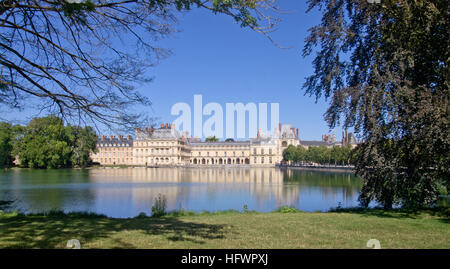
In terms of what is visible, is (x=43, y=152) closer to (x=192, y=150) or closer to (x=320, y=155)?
(x=320, y=155)

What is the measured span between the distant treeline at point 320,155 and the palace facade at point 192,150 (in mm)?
7793

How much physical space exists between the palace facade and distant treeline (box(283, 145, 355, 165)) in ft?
25.6

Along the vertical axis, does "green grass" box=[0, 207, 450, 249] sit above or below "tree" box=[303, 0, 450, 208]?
below

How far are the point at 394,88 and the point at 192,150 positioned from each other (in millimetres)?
90020

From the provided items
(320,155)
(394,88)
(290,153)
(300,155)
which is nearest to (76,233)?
(394,88)

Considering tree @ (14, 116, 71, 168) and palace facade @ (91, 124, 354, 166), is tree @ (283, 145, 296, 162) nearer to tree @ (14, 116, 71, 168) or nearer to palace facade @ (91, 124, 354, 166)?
palace facade @ (91, 124, 354, 166)

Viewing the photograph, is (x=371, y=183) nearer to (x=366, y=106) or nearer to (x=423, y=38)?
(x=366, y=106)

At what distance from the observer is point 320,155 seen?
6869cm

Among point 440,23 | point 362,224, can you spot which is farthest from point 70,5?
point 440,23

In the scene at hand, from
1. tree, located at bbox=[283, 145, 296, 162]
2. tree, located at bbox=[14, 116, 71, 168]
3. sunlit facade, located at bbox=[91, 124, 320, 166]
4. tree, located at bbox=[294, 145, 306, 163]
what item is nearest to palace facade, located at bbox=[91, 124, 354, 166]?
sunlit facade, located at bbox=[91, 124, 320, 166]

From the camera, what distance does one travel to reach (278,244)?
457 cm

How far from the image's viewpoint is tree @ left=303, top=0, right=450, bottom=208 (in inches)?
305

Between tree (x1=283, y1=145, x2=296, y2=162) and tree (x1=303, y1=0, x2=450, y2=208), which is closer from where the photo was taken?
tree (x1=303, y1=0, x2=450, y2=208)
